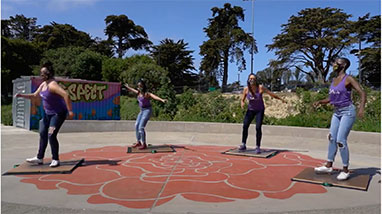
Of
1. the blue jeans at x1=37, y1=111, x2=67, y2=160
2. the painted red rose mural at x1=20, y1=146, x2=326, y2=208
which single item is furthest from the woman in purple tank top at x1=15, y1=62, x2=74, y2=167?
the painted red rose mural at x1=20, y1=146, x2=326, y2=208

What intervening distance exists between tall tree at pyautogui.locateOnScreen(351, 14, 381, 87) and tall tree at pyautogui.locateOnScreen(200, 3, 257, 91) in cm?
1509

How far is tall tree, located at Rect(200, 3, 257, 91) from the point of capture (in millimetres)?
54281

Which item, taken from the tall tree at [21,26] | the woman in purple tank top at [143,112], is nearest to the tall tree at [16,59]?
the tall tree at [21,26]

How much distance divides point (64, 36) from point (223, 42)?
29.2 meters

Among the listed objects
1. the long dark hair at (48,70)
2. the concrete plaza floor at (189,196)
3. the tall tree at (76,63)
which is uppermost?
the tall tree at (76,63)

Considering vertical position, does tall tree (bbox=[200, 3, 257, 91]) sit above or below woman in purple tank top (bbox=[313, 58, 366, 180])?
above

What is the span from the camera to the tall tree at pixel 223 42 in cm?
5428

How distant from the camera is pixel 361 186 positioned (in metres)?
4.83

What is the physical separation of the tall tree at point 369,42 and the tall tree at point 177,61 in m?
25.7

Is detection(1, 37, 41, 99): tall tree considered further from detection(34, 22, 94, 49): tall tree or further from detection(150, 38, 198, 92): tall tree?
detection(150, 38, 198, 92): tall tree

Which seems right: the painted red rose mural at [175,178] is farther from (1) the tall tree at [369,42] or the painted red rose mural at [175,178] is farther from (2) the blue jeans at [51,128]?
(1) the tall tree at [369,42]

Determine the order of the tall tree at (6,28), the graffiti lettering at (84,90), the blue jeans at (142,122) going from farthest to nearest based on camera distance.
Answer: the tall tree at (6,28) < the graffiti lettering at (84,90) < the blue jeans at (142,122)

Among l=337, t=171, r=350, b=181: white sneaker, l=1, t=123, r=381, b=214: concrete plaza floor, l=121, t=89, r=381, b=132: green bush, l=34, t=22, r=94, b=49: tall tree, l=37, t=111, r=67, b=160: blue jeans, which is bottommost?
l=1, t=123, r=381, b=214: concrete plaza floor

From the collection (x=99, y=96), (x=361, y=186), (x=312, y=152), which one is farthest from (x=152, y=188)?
(x=99, y=96)
